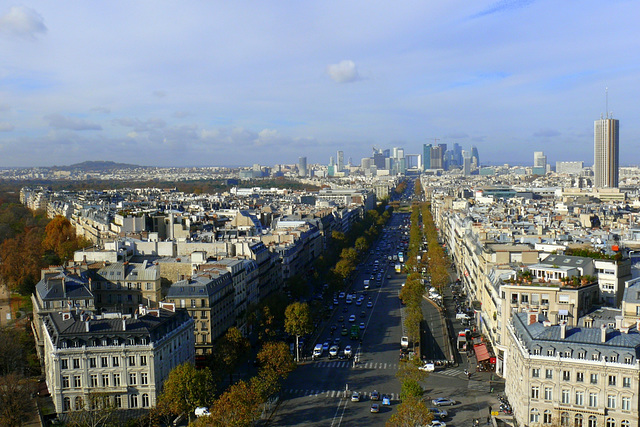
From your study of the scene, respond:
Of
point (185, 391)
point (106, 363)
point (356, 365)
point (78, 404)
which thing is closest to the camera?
point (185, 391)

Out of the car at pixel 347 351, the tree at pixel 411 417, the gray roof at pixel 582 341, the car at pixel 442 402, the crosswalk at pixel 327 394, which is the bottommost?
the crosswalk at pixel 327 394

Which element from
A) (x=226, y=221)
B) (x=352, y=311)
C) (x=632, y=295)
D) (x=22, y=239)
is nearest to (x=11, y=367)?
(x=352, y=311)

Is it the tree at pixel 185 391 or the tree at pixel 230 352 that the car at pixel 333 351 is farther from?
the tree at pixel 185 391

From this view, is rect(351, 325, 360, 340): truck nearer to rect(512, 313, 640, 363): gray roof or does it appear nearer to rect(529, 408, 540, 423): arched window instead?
rect(512, 313, 640, 363): gray roof

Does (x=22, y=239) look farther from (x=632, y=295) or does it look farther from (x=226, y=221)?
(x=632, y=295)

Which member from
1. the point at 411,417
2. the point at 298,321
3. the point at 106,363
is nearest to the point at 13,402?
the point at 106,363

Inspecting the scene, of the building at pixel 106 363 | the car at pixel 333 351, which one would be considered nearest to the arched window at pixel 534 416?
the car at pixel 333 351

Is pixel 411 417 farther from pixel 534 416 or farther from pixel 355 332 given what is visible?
pixel 355 332
